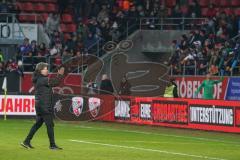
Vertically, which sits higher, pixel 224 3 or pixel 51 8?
pixel 224 3

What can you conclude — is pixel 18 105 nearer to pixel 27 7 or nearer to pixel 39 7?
pixel 27 7

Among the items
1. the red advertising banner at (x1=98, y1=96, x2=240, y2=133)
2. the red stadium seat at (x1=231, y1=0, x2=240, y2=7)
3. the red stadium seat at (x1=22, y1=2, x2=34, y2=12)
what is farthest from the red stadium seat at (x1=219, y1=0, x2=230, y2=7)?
the red advertising banner at (x1=98, y1=96, x2=240, y2=133)

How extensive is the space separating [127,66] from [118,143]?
1940 cm

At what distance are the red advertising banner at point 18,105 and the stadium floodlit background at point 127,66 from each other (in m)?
0.04

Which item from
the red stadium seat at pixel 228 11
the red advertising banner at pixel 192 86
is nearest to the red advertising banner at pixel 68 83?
the red advertising banner at pixel 192 86

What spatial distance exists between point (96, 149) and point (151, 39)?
23.1 meters

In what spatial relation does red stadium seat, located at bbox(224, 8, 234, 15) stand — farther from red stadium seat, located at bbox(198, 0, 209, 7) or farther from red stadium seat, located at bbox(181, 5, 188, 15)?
red stadium seat, located at bbox(181, 5, 188, 15)

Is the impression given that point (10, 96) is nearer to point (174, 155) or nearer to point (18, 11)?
point (18, 11)

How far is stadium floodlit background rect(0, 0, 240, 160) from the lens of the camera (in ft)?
92.7

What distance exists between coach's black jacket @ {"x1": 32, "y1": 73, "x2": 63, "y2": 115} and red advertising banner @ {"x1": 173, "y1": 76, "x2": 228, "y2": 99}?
1627cm

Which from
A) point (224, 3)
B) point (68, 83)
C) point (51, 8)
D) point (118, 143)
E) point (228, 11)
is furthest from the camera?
point (51, 8)

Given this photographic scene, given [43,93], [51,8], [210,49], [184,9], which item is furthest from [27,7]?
[43,93]

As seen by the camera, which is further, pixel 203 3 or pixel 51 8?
pixel 51 8

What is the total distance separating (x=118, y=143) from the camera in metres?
23.6
